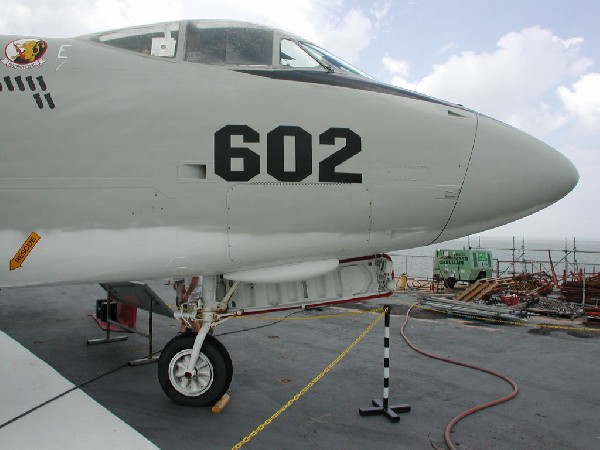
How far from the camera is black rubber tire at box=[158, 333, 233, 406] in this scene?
5699 mm

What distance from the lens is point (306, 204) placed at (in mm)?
4785

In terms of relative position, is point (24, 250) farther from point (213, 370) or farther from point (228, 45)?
point (228, 45)

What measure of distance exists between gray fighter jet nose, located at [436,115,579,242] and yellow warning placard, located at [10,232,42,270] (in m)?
4.57

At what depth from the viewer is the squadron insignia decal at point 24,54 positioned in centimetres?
474

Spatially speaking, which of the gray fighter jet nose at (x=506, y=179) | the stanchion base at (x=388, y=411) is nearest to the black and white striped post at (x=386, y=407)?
the stanchion base at (x=388, y=411)

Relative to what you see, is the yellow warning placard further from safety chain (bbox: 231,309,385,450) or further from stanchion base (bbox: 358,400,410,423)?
stanchion base (bbox: 358,400,410,423)

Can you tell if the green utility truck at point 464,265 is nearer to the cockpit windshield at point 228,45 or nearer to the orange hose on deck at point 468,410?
the orange hose on deck at point 468,410

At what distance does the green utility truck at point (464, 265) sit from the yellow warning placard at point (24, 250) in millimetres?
22521

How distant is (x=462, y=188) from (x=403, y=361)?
4559 millimetres

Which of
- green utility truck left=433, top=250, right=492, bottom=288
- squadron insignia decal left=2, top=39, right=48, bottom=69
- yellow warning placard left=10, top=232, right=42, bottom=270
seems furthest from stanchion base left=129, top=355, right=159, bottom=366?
green utility truck left=433, top=250, right=492, bottom=288

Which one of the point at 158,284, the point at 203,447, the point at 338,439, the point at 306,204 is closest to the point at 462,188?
the point at 306,204

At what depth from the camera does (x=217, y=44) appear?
16.9ft

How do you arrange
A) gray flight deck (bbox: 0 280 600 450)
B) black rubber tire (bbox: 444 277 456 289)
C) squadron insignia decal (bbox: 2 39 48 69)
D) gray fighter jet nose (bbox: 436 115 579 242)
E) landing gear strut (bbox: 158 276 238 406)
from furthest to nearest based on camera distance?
black rubber tire (bbox: 444 277 456 289) → landing gear strut (bbox: 158 276 238 406) → gray flight deck (bbox: 0 280 600 450) → gray fighter jet nose (bbox: 436 115 579 242) → squadron insignia decal (bbox: 2 39 48 69)

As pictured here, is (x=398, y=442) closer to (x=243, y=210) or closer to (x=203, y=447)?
(x=203, y=447)
